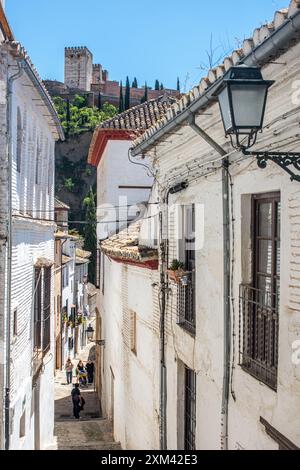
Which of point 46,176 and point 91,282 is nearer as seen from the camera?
point 46,176

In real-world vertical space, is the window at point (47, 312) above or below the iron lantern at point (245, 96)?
below

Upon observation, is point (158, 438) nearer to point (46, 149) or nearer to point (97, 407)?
point (46, 149)

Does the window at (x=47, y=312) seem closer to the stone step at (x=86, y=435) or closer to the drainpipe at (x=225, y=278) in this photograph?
the stone step at (x=86, y=435)

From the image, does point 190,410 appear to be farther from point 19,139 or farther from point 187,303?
point 19,139

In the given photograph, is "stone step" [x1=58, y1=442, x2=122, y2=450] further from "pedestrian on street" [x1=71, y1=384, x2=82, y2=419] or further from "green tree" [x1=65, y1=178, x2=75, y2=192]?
"green tree" [x1=65, y1=178, x2=75, y2=192]

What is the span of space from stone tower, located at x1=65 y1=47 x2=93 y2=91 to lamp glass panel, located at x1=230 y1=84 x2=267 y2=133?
96830 mm

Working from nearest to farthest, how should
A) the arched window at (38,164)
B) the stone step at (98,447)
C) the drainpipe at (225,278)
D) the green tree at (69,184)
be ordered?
the drainpipe at (225,278), the stone step at (98,447), the arched window at (38,164), the green tree at (69,184)

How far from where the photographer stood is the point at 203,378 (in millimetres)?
6922

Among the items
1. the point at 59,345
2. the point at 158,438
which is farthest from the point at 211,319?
the point at 59,345

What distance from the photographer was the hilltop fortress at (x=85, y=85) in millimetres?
95188

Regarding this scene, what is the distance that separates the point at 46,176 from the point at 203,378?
9.68 meters

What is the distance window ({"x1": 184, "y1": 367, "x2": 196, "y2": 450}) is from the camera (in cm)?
774

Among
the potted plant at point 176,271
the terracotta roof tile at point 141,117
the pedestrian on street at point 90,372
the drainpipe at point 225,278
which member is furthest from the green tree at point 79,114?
the drainpipe at point 225,278

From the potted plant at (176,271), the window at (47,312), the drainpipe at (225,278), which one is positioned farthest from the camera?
the window at (47,312)
